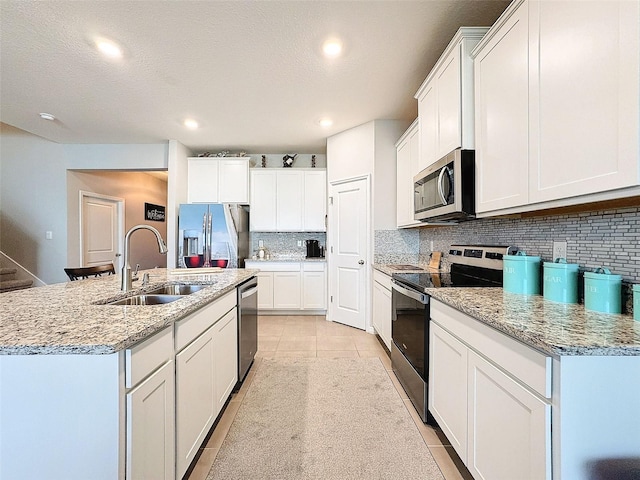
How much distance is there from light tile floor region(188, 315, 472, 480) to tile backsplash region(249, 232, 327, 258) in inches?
41.6

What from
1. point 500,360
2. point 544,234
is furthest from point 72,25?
point 544,234

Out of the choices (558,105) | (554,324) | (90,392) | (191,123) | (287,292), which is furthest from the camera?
(287,292)

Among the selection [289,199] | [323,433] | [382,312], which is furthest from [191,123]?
[323,433]

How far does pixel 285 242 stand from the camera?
4.91 meters

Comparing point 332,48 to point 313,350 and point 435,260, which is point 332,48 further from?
point 313,350

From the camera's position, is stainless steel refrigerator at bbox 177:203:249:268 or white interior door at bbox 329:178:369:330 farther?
stainless steel refrigerator at bbox 177:203:249:268

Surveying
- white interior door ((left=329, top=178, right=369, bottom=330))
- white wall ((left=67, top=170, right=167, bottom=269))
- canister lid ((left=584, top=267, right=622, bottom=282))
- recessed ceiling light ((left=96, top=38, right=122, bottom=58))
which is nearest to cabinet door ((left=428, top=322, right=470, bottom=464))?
canister lid ((left=584, top=267, right=622, bottom=282))

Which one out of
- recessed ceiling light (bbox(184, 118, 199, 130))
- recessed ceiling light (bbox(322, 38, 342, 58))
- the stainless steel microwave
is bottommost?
the stainless steel microwave

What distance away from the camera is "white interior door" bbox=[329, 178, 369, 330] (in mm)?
3660

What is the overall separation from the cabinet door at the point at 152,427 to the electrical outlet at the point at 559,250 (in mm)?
1948

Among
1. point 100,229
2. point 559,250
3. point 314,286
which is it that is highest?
point 100,229

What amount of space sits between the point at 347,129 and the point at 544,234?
A: 2796 mm

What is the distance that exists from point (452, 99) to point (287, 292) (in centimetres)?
334

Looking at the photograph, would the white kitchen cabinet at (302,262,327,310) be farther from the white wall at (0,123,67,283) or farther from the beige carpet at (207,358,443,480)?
the white wall at (0,123,67,283)
